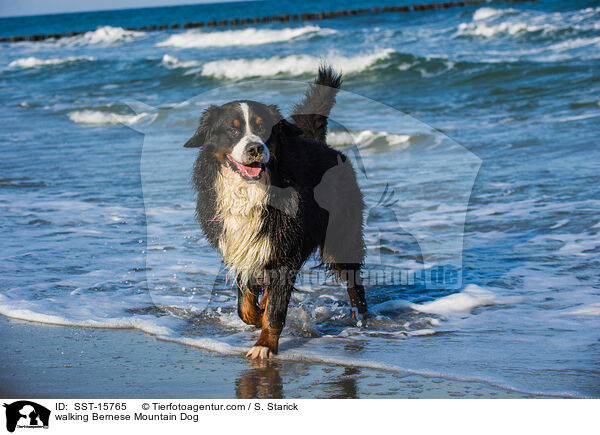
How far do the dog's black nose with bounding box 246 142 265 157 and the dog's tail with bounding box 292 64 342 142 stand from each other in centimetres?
117

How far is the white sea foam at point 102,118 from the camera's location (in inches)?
580

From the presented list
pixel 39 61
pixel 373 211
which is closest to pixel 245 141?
pixel 373 211

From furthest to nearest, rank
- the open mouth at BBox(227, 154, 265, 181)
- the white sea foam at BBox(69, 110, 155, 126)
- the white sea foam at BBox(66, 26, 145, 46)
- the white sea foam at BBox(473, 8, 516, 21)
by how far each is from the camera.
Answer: the white sea foam at BBox(66, 26, 145, 46), the white sea foam at BBox(473, 8, 516, 21), the white sea foam at BBox(69, 110, 155, 126), the open mouth at BBox(227, 154, 265, 181)

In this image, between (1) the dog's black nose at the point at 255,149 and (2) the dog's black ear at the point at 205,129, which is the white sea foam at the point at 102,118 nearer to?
(2) the dog's black ear at the point at 205,129

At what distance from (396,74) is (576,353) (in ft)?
48.7

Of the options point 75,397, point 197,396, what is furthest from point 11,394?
point 197,396

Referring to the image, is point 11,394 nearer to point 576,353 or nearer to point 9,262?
point 9,262

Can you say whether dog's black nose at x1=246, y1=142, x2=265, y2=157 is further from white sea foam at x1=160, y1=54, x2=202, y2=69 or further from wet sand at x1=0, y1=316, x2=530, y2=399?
white sea foam at x1=160, y1=54, x2=202, y2=69

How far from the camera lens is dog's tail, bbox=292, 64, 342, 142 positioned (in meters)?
4.94

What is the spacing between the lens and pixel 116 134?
1312 centimetres

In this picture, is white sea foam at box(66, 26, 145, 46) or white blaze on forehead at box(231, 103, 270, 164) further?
white sea foam at box(66, 26, 145, 46)
